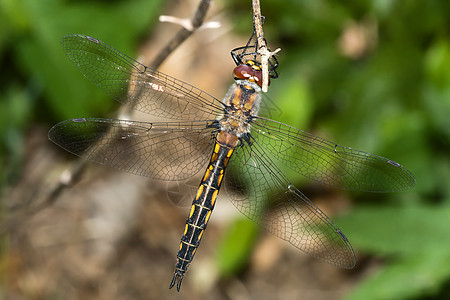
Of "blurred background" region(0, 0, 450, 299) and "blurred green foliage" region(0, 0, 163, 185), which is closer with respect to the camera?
"blurred background" region(0, 0, 450, 299)

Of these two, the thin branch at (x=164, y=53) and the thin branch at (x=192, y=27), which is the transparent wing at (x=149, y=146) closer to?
the thin branch at (x=164, y=53)

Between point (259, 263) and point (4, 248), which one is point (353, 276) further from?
point (4, 248)

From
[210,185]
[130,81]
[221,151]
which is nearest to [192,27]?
[130,81]

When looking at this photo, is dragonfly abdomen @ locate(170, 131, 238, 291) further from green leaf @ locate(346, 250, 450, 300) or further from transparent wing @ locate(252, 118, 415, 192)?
green leaf @ locate(346, 250, 450, 300)

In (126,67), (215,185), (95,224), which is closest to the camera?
(126,67)

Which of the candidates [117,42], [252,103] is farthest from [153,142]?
[117,42]

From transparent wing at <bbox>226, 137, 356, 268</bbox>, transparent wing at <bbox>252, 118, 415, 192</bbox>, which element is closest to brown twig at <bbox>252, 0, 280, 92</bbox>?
transparent wing at <bbox>252, 118, 415, 192</bbox>

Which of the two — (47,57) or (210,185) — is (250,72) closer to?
(210,185)
